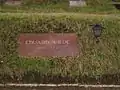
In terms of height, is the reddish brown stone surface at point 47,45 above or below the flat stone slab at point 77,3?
below

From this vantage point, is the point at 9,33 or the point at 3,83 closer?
the point at 3,83

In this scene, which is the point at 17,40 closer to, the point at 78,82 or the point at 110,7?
the point at 78,82

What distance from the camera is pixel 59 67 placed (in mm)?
10352

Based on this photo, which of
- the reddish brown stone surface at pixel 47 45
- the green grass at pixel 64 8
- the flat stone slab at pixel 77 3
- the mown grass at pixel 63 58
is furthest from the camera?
the flat stone slab at pixel 77 3

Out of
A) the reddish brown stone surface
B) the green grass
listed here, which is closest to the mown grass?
the reddish brown stone surface

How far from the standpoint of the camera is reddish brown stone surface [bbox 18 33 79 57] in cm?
1066

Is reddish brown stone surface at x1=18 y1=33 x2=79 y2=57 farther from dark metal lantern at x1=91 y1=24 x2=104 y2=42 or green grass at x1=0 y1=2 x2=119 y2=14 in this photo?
green grass at x1=0 y1=2 x2=119 y2=14

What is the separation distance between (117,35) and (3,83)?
4138mm

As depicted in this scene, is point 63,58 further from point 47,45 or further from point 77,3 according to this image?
point 77,3

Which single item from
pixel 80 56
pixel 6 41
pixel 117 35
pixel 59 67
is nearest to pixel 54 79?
pixel 59 67

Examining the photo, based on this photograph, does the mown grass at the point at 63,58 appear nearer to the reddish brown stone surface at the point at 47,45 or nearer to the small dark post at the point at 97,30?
the reddish brown stone surface at the point at 47,45

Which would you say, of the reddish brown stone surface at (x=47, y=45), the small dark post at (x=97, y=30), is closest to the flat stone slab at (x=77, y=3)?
the reddish brown stone surface at (x=47, y=45)

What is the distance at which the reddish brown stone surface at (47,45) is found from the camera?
10.7 meters

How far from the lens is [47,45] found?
10.8 meters
